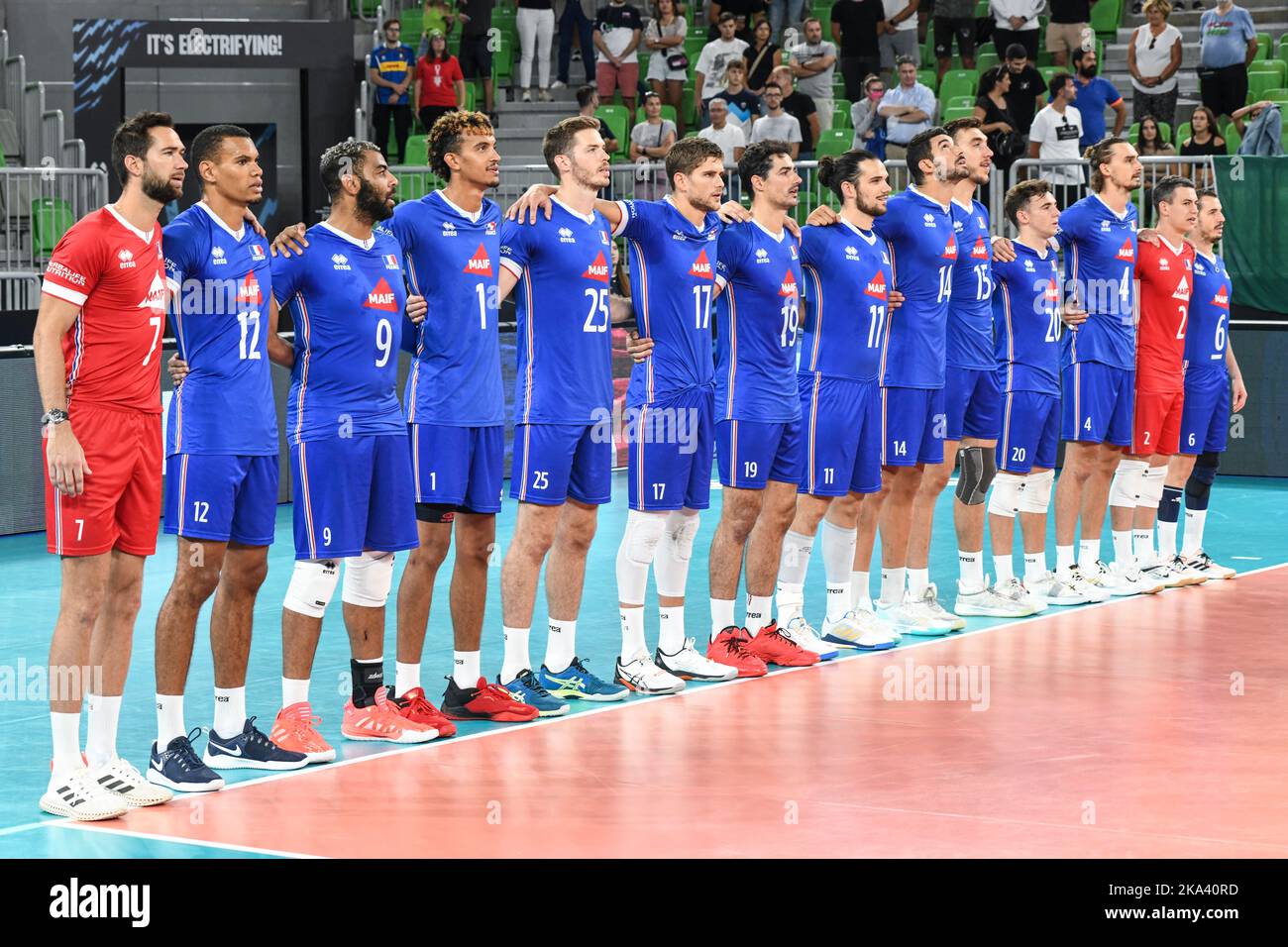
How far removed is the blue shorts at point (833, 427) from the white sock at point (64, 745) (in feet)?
14.7

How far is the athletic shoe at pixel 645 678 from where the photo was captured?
9.33 meters

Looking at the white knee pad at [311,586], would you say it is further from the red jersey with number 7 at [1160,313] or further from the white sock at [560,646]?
the red jersey with number 7 at [1160,313]

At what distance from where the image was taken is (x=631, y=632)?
31.0 feet

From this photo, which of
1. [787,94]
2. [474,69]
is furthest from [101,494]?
[474,69]

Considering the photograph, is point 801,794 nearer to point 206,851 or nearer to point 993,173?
point 206,851

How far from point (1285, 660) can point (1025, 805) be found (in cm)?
348

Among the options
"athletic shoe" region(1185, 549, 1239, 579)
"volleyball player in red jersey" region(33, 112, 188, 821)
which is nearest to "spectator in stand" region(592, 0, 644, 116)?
"athletic shoe" region(1185, 549, 1239, 579)

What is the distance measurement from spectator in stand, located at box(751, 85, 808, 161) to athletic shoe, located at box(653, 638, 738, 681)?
10.8 meters

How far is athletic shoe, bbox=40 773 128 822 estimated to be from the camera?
694cm

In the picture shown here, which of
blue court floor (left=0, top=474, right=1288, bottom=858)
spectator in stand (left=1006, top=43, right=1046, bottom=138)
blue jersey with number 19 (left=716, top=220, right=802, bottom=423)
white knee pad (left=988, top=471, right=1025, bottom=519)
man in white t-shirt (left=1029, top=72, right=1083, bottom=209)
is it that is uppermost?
spectator in stand (left=1006, top=43, right=1046, bottom=138)

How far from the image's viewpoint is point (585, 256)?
900cm

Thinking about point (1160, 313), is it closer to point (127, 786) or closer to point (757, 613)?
point (757, 613)

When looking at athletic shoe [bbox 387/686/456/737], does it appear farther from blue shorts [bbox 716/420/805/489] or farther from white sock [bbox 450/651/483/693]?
blue shorts [bbox 716/420/805/489]

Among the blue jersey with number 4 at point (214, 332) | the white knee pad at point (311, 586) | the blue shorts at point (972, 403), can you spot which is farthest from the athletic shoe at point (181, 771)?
the blue shorts at point (972, 403)
